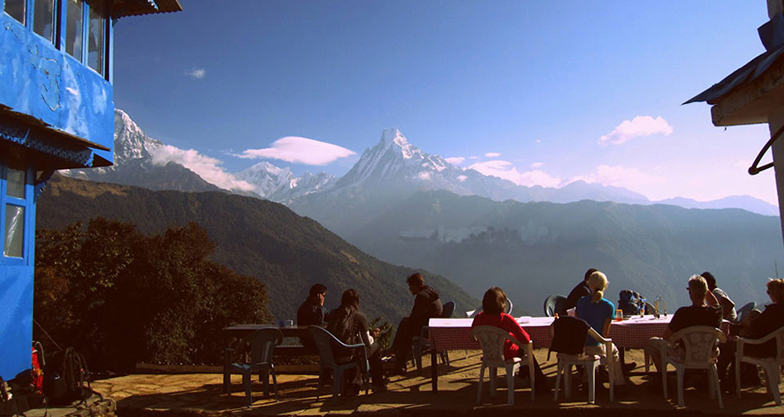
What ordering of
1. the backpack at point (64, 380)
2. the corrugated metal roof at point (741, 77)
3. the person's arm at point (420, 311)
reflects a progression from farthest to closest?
the person's arm at point (420, 311)
the backpack at point (64, 380)
the corrugated metal roof at point (741, 77)

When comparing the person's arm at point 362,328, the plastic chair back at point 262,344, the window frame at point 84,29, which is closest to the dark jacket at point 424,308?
the person's arm at point 362,328

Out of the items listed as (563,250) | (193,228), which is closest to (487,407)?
(193,228)

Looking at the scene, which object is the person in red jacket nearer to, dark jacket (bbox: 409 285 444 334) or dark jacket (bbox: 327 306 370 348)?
dark jacket (bbox: 327 306 370 348)

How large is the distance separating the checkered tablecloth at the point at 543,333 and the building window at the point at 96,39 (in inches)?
259

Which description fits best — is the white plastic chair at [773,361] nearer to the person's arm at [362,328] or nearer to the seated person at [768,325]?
the seated person at [768,325]

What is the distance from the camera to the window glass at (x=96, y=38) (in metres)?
8.28

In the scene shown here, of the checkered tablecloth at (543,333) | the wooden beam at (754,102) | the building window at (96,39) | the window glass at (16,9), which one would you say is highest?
the building window at (96,39)

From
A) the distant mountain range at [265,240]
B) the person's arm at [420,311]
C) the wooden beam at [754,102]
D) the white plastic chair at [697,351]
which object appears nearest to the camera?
the wooden beam at [754,102]

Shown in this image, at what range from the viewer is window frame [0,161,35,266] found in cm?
664

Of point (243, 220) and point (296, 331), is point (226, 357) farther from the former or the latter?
point (243, 220)

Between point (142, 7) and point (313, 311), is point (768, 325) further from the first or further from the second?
point (142, 7)

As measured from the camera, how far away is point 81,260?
22.2 meters

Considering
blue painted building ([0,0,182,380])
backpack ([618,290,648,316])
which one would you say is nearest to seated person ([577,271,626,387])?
backpack ([618,290,648,316])

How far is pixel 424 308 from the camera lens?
7391 millimetres
